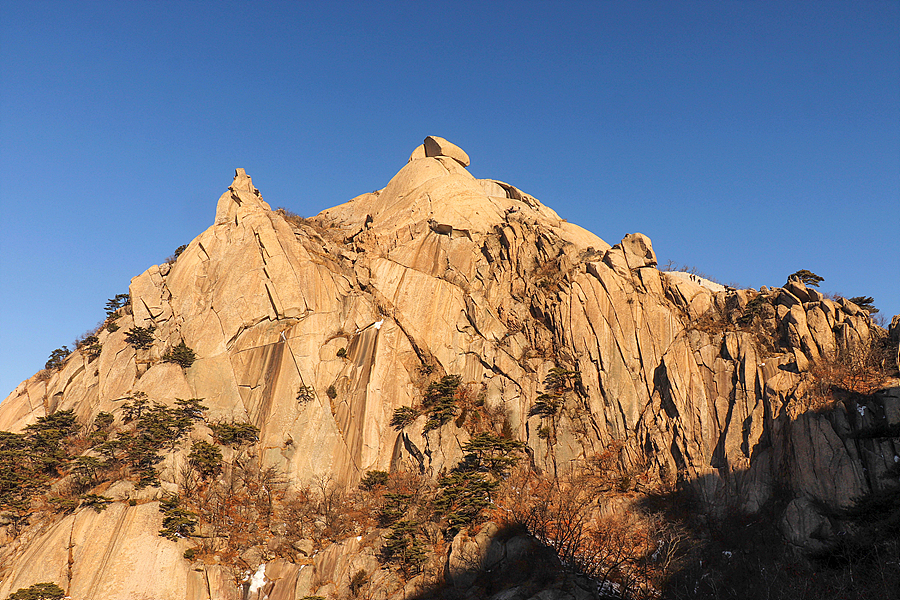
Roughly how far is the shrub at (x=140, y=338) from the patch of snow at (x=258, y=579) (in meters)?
21.8

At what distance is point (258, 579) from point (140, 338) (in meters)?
22.8

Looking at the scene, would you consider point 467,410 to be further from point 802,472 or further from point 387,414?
point 802,472

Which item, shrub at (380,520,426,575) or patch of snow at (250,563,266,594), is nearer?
shrub at (380,520,426,575)

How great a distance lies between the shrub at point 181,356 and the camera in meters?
47.1

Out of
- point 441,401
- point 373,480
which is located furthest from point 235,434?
point 441,401

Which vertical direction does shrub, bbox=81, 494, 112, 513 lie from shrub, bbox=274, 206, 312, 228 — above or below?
below

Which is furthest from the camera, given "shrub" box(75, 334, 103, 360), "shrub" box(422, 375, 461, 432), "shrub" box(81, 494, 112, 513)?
"shrub" box(75, 334, 103, 360)

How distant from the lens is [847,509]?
29.8m

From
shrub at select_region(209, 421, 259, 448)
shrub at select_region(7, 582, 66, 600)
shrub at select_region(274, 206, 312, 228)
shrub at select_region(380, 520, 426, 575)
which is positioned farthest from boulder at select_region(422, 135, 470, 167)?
shrub at select_region(7, 582, 66, 600)

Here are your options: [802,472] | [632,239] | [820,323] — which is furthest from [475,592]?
[632,239]

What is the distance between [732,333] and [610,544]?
1794 centimetres

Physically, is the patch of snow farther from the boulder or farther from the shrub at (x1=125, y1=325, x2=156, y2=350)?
the boulder

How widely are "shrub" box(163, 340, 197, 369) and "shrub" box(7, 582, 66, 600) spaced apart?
1747cm

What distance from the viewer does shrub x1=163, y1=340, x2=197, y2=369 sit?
155 feet
